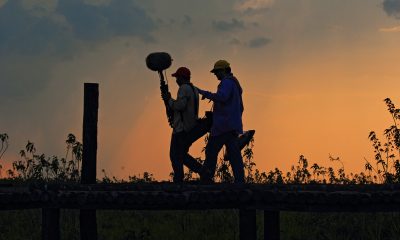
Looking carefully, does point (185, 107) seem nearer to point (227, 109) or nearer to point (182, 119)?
point (182, 119)

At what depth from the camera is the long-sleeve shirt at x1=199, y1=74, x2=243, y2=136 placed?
10.1 m

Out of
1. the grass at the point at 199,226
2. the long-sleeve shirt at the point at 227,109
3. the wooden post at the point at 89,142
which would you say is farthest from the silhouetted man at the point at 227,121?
the wooden post at the point at 89,142

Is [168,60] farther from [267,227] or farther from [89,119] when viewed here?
[267,227]

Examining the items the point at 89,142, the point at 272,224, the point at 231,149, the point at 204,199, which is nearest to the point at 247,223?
the point at 204,199

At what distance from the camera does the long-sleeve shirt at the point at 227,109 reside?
1010 centimetres

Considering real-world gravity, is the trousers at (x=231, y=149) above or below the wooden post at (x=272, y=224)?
above

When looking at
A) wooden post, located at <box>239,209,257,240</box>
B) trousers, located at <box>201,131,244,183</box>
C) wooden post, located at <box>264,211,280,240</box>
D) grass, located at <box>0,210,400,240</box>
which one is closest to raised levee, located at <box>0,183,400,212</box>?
wooden post, located at <box>239,209,257,240</box>

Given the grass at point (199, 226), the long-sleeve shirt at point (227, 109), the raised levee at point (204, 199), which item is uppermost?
the long-sleeve shirt at point (227, 109)

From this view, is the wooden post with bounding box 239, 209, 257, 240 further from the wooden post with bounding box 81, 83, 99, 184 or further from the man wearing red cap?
the wooden post with bounding box 81, 83, 99, 184

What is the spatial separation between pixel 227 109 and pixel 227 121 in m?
0.19

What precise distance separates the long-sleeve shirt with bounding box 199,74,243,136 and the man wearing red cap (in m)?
0.42

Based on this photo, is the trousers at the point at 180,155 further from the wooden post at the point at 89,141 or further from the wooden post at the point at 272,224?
the wooden post at the point at 272,224

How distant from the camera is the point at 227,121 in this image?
401 inches

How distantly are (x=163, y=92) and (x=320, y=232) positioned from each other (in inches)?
137
